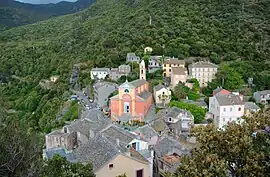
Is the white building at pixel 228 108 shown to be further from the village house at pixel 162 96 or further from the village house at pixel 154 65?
the village house at pixel 154 65

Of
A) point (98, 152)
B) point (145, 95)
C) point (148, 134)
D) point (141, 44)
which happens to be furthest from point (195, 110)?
point (141, 44)

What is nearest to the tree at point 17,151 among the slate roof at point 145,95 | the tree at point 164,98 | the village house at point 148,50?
the slate roof at point 145,95

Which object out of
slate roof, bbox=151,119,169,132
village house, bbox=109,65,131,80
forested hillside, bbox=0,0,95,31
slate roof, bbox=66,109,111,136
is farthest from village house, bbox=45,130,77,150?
forested hillside, bbox=0,0,95,31

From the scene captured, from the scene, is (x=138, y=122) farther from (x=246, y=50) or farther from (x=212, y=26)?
(x=212, y=26)

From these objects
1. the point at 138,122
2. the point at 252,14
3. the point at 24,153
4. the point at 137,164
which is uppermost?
the point at 252,14

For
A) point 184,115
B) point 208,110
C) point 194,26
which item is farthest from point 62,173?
point 194,26

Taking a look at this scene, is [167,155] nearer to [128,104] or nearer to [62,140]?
A: [62,140]

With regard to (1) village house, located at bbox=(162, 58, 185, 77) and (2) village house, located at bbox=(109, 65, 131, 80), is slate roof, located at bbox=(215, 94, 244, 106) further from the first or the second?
(2) village house, located at bbox=(109, 65, 131, 80)

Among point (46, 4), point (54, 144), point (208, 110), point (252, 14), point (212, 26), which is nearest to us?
point (54, 144)
